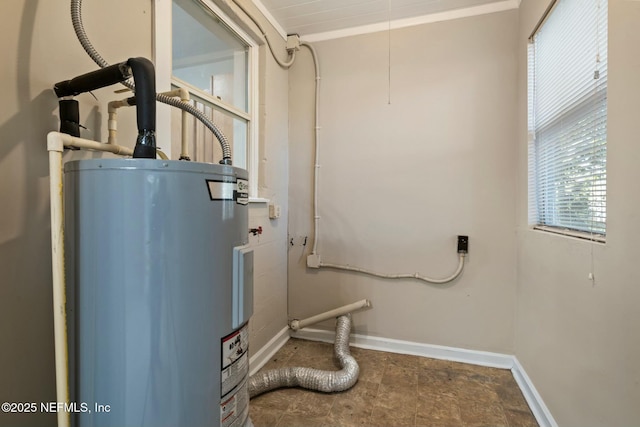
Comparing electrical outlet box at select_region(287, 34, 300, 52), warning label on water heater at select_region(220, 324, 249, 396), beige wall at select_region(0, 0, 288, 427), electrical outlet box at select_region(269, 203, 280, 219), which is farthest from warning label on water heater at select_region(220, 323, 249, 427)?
electrical outlet box at select_region(287, 34, 300, 52)

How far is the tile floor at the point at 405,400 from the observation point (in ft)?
5.17

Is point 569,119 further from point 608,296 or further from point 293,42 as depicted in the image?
point 293,42

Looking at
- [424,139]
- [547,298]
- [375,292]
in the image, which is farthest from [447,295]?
[424,139]

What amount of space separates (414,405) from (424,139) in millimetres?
1831

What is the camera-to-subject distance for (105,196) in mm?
723

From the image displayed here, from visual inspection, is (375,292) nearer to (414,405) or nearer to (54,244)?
(414,405)

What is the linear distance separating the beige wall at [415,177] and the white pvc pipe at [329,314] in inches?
3.9

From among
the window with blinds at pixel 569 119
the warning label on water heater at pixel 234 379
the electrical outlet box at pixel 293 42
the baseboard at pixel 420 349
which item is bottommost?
the baseboard at pixel 420 349

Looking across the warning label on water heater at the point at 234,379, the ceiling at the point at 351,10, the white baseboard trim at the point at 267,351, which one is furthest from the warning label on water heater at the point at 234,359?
the ceiling at the point at 351,10

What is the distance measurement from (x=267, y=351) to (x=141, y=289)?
5.67ft

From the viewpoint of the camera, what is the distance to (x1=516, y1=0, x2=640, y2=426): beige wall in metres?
0.94

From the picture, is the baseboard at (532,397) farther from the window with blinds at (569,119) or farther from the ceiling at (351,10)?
the ceiling at (351,10)

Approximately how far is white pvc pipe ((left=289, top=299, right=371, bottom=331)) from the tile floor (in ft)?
1.00

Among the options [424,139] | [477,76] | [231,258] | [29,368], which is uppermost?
[477,76]
